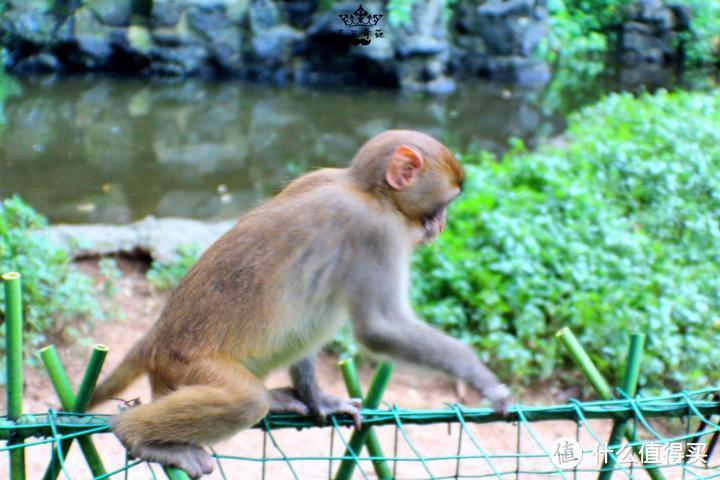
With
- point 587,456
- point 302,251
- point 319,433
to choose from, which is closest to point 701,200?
point 587,456

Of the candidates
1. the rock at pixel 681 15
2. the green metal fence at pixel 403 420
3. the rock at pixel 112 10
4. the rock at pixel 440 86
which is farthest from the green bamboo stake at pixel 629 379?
the rock at pixel 681 15

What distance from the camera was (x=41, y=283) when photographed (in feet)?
17.4

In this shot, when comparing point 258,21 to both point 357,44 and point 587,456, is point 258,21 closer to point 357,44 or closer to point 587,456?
point 357,44

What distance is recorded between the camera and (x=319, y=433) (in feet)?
17.1

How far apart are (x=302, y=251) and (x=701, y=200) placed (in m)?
5.20

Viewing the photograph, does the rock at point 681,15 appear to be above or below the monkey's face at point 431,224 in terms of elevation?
below

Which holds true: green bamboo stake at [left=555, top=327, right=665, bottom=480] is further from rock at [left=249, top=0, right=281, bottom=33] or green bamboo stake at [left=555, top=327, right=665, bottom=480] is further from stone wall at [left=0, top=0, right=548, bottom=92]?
rock at [left=249, top=0, right=281, bottom=33]

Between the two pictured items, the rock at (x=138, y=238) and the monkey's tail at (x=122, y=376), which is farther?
the rock at (x=138, y=238)

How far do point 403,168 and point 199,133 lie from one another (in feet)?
32.4

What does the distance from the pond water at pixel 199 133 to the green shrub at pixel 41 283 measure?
9.55ft

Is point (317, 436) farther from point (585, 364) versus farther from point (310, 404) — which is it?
point (585, 364)

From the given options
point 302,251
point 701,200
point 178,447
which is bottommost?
point 701,200

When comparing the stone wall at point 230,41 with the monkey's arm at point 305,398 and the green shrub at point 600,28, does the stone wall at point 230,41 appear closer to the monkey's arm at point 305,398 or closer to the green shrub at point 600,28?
the green shrub at point 600,28

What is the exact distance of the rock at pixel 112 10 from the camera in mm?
15734
